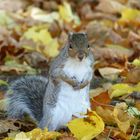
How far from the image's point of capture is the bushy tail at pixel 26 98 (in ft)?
14.7

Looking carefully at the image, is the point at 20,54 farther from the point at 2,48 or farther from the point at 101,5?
the point at 101,5

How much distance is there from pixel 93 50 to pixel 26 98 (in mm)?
1908

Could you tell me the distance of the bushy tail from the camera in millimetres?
4473

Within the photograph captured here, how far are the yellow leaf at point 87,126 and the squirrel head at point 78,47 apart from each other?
1.16 ft

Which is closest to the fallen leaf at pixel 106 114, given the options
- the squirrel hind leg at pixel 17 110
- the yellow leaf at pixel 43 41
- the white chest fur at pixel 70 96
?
the white chest fur at pixel 70 96

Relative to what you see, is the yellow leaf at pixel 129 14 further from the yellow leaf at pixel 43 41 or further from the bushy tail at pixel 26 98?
the bushy tail at pixel 26 98

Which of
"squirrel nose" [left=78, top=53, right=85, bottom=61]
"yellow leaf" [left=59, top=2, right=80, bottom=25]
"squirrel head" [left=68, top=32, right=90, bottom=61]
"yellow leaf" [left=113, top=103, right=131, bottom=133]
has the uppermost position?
"squirrel head" [left=68, top=32, right=90, bottom=61]

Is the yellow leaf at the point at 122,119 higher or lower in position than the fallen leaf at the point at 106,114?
higher

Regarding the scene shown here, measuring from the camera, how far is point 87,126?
12.7ft

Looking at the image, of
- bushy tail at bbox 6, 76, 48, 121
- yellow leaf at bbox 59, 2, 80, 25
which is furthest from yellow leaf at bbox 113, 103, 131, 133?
yellow leaf at bbox 59, 2, 80, 25

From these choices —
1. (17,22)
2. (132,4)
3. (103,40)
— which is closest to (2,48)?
(103,40)

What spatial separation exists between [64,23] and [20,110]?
10.1ft

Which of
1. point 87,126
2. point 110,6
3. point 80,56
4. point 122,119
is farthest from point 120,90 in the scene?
point 110,6

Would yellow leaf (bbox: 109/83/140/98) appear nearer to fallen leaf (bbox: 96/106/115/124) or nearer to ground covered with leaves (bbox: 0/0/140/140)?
ground covered with leaves (bbox: 0/0/140/140)
